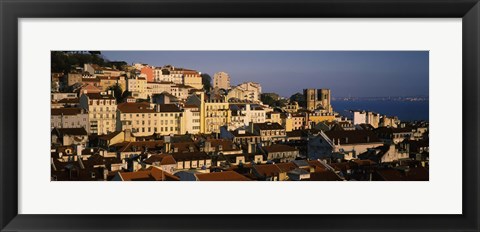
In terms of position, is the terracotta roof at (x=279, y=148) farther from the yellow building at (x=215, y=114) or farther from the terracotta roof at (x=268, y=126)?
the yellow building at (x=215, y=114)

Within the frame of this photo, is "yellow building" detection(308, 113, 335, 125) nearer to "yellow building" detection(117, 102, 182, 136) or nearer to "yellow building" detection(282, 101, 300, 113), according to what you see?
"yellow building" detection(282, 101, 300, 113)

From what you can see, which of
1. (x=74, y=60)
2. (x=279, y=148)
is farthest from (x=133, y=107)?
(x=279, y=148)

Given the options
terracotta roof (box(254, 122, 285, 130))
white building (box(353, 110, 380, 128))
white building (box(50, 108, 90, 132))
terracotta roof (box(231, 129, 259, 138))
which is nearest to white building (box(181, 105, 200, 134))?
terracotta roof (box(231, 129, 259, 138))

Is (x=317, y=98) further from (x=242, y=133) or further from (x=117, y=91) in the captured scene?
(x=117, y=91)

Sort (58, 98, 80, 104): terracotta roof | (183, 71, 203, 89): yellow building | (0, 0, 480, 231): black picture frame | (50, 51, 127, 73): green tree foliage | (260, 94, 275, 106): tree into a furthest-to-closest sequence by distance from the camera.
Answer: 1. (260, 94, 275, 106): tree
2. (183, 71, 203, 89): yellow building
3. (58, 98, 80, 104): terracotta roof
4. (50, 51, 127, 73): green tree foliage
5. (0, 0, 480, 231): black picture frame

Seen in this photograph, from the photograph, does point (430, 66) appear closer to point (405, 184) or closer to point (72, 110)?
point (405, 184)
